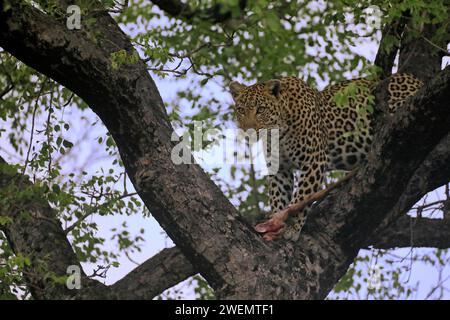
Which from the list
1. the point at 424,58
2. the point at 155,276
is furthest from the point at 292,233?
the point at 424,58

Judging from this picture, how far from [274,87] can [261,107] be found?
30cm

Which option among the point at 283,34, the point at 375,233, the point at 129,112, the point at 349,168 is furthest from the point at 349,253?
the point at 283,34

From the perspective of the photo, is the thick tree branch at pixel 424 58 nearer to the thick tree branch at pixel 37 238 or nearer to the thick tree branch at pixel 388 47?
the thick tree branch at pixel 388 47

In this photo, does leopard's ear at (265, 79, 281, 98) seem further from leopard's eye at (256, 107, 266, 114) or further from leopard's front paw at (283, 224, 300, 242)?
leopard's front paw at (283, 224, 300, 242)

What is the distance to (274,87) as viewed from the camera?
10508 mm

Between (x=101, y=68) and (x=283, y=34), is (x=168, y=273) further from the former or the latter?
(x=283, y=34)

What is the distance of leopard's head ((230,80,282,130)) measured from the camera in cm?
1042

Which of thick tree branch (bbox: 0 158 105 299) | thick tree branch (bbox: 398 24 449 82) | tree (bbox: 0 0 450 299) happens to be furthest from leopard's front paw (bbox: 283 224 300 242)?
thick tree branch (bbox: 398 24 449 82)

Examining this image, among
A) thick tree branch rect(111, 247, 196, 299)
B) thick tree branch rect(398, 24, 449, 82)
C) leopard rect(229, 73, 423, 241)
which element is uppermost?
thick tree branch rect(398, 24, 449, 82)

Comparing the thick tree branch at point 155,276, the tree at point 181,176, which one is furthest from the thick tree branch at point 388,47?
the thick tree branch at point 155,276

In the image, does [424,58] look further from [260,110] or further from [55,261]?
[55,261]

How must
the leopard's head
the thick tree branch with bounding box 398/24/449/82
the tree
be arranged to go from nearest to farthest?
the tree, the leopard's head, the thick tree branch with bounding box 398/24/449/82

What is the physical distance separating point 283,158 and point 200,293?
4.66m
